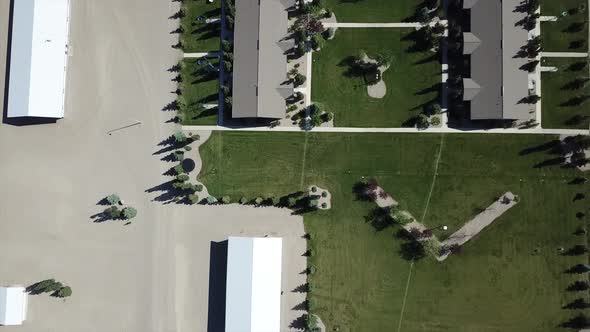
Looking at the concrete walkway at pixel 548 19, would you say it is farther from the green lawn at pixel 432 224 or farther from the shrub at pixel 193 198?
the shrub at pixel 193 198

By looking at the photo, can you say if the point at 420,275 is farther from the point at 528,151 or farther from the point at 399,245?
the point at 528,151

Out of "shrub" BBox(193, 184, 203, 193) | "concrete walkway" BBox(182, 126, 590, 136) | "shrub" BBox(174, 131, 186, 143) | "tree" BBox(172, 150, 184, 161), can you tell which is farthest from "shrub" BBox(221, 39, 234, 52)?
"shrub" BBox(193, 184, 203, 193)

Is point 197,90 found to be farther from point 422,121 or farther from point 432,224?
point 432,224

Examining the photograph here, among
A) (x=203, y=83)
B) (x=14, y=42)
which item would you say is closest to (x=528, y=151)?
(x=203, y=83)

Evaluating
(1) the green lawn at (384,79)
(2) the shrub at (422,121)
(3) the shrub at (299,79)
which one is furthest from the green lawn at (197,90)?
(2) the shrub at (422,121)

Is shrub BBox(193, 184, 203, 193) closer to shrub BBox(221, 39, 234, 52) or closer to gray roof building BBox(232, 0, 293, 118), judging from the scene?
gray roof building BBox(232, 0, 293, 118)

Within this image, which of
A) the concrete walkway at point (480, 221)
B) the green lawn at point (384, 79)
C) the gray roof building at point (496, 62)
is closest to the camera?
the gray roof building at point (496, 62)
